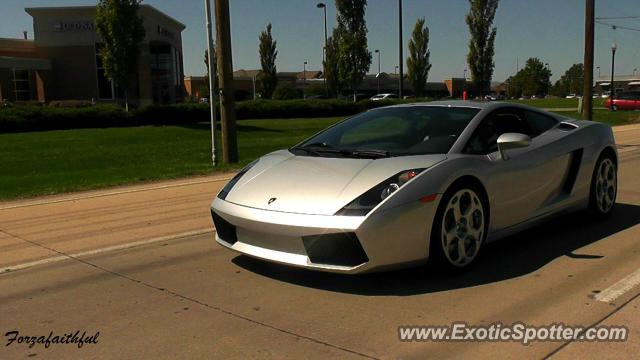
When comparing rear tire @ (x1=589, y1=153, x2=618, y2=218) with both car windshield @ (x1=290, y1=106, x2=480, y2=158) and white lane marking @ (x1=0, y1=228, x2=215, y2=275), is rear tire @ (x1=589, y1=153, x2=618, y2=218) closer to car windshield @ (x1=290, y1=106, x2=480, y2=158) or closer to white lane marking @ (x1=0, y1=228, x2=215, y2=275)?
car windshield @ (x1=290, y1=106, x2=480, y2=158)

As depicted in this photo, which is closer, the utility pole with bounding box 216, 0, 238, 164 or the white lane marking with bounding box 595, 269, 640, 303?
the white lane marking with bounding box 595, 269, 640, 303

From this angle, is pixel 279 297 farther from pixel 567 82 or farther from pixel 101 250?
pixel 567 82

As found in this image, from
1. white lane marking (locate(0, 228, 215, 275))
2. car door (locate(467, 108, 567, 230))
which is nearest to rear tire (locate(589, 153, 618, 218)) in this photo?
car door (locate(467, 108, 567, 230))

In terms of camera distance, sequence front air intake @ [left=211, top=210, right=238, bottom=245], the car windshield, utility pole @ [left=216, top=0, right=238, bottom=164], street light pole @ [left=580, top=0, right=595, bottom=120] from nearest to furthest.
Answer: front air intake @ [left=211, top=210, right=238, bottom=245] < the car windshield < utility pole @ [left=216, top=0, right=238, bottom=164] < street light pole @ [left=580, top=0, right=595, bottom=120]

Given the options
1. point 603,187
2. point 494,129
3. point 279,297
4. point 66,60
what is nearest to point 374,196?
point 279,297

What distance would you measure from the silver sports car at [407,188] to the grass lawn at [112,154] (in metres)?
6.23

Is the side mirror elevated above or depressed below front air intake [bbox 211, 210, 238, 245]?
above

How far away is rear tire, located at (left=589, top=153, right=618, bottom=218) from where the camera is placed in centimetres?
632

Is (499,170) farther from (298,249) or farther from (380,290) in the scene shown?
(298,249)

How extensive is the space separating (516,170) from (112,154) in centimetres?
1421

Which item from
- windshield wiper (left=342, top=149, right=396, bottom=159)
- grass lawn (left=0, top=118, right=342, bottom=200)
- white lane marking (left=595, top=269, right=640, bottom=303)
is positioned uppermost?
windshield wiper (left=342, top=149, right=396, bottom=159)

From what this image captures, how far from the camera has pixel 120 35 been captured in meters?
28.2

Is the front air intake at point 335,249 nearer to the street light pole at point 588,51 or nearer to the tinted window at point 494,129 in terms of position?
the tinted window at point 494,129

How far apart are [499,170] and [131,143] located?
701 inches
